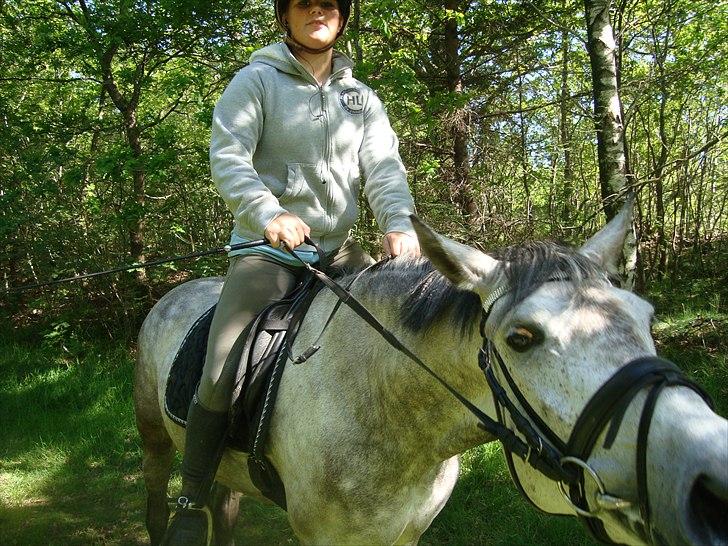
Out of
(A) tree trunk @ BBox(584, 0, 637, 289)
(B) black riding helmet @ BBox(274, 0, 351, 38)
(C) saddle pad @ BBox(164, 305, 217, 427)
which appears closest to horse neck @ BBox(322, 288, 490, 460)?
(C) saddle pad @ BBox(164, 305, 217, 427)

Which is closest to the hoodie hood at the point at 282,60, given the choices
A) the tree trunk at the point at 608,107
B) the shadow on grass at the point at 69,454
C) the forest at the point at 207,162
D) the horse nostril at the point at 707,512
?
the horse nostril at the point at 707,512

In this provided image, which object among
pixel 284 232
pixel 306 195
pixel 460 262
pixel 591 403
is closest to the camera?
pixel 591 403

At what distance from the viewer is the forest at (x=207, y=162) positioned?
19.5 ft

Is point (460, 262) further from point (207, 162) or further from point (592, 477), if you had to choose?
point (207, 162)

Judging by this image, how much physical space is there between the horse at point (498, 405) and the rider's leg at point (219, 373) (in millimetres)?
224

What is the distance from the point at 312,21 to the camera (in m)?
2.72

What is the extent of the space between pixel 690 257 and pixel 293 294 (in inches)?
344

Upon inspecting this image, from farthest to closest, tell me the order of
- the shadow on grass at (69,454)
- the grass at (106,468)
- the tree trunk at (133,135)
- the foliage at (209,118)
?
the tree trunk at (133,135)
the foliage at (209,118)
the shadow on grass at (69,454)
the grass at (106,468)

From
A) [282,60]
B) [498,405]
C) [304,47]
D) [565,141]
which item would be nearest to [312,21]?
[304,47]

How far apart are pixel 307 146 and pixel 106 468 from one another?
412 cm

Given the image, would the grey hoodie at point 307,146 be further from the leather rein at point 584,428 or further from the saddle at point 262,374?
the leather rein at point 584,428

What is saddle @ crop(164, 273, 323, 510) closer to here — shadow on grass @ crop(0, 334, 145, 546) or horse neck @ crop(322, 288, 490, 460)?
horse neck @ crop(322, 288, 490, 460)

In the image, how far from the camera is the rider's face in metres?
2.71

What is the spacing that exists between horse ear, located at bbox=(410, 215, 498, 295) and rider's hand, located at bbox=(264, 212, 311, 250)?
0.63 meters
